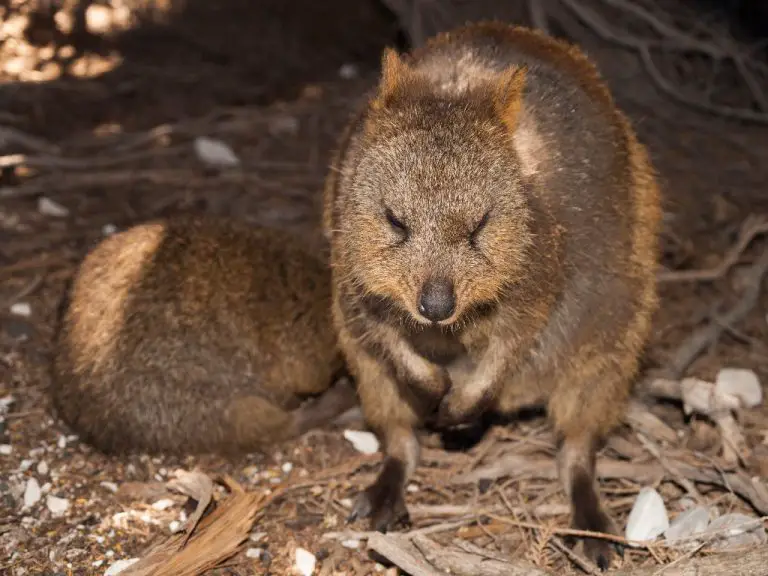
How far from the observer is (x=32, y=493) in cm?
407

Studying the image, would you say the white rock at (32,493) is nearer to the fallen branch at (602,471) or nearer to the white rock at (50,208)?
the fallen branch at (602,471)

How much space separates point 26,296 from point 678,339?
11.4 ft

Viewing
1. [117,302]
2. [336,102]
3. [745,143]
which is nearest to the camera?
[117,302]

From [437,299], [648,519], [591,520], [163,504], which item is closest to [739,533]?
[648,519]

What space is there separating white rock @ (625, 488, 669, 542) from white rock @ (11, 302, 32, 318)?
10.4ft

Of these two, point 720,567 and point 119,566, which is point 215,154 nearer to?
point 119,566

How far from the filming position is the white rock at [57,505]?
157 inches

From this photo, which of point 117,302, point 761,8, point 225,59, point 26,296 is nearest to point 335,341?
point 117,302

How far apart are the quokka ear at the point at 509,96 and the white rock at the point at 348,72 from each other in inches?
174

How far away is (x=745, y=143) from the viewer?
671 centimetres

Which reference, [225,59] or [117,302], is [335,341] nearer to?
[117,302]

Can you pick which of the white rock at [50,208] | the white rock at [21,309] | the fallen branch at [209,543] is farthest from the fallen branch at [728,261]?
the white rock at [50,208]

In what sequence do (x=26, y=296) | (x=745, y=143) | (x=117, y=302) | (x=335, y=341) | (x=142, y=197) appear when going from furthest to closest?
(x=745, y=143)
(x=142, y=197)
(x=26, y=296)
(x=335, y=341)
(x=117, y=302)

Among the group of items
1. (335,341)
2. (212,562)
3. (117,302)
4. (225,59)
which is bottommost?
(212,562)
